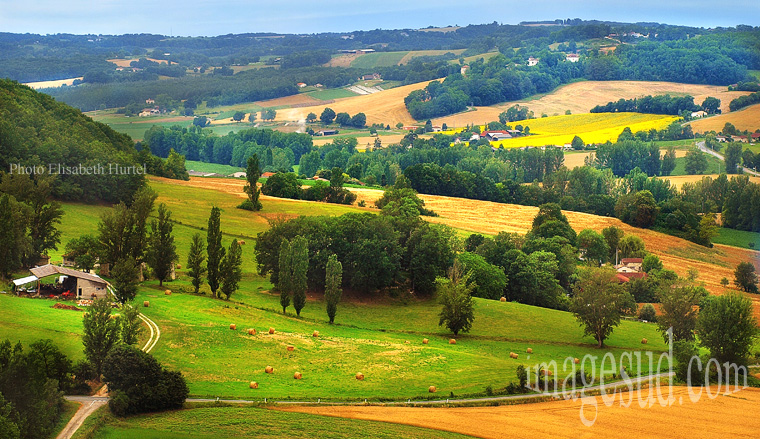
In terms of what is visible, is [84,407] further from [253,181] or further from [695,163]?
[695,163]

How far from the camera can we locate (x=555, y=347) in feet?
200

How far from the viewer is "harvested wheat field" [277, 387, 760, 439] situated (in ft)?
133

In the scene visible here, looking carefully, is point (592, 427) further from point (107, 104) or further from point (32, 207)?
point (107, 104)

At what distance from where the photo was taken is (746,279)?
8638cm

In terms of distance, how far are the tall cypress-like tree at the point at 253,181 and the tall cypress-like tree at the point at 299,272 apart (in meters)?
31.5

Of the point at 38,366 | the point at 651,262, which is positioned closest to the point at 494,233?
the point at 651,262

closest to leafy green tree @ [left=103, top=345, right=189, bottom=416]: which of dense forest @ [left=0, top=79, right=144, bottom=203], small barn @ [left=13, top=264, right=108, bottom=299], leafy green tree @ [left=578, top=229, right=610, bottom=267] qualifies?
small barn @ [left=13, top=264, right=108, bottom=299]

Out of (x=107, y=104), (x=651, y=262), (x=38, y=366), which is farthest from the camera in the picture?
(x=107, y=104)

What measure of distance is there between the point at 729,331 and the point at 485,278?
24.8 m

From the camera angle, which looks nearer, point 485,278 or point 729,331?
point 729,331

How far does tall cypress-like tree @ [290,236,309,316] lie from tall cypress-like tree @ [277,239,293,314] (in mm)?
383

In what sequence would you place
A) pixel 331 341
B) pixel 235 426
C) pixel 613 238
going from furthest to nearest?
pixel 613 238 < pixel 331 341 < pixel 235 426

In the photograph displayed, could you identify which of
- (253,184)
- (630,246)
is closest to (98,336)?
(253,184)

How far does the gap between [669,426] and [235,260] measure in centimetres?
3481
